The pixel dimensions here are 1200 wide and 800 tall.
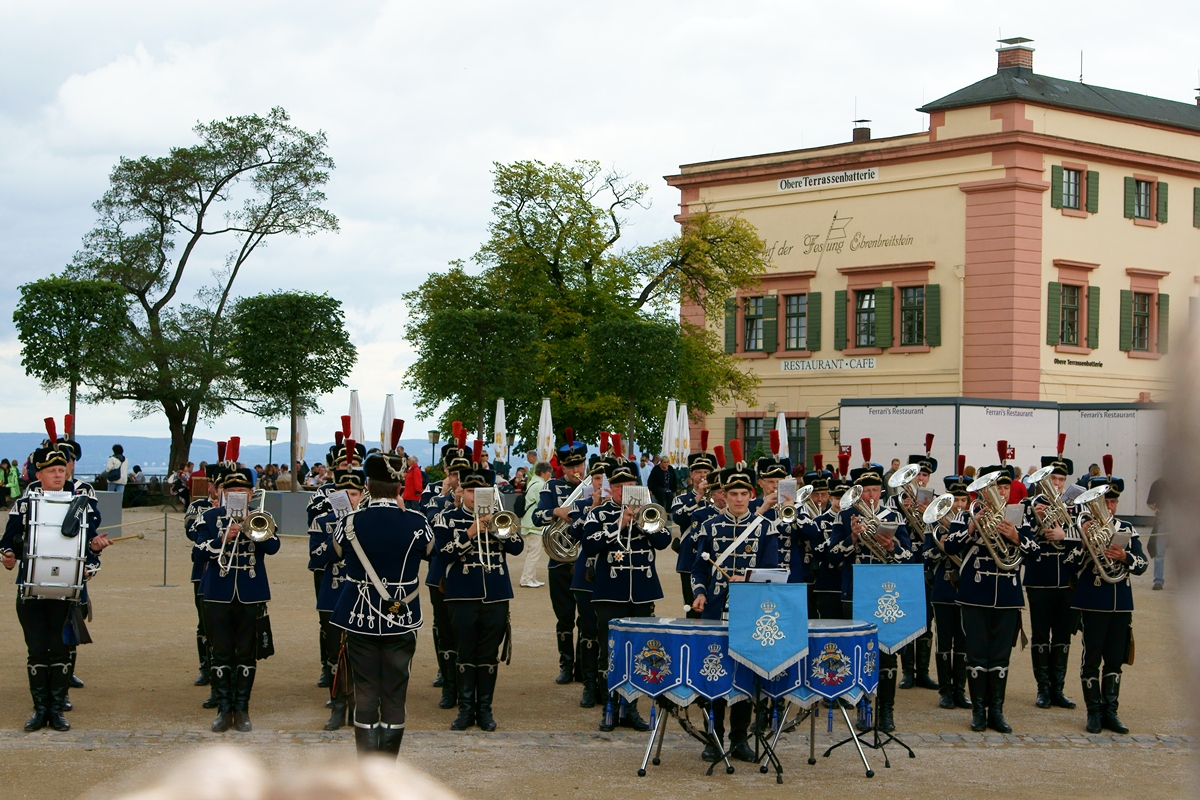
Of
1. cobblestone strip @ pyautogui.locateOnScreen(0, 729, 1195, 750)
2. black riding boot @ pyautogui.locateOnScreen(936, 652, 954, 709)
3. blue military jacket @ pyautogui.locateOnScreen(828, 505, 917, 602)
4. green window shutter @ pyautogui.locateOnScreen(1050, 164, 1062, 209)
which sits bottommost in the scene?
cobblestone strip @ pyautogui.locateOnScreen(0, 729, 1195, 750)

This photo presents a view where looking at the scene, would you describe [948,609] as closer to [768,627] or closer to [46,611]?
[768,627]

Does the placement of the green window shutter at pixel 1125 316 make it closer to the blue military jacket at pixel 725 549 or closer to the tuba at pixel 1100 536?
the tuba at pixel 1100 536

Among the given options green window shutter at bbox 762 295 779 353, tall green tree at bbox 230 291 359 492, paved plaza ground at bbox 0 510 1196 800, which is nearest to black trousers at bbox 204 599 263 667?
paved plaza ground at bbox 0 510 1196 800

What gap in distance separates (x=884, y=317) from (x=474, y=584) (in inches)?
1223

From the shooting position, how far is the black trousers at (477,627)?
10.3 metres

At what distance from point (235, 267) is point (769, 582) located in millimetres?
34882

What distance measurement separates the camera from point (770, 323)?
42.4 meters

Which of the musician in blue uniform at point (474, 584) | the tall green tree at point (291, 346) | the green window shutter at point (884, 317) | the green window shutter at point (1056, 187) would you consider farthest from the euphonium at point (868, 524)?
the green window shutter at point (1056, 187)

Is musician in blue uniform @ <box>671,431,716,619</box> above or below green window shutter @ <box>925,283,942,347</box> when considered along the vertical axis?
below

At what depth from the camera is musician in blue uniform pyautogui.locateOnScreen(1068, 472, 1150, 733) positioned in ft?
34.1

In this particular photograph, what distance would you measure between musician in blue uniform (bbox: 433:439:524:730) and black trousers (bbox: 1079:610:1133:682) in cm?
441

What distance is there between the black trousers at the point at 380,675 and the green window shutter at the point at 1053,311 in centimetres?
3301

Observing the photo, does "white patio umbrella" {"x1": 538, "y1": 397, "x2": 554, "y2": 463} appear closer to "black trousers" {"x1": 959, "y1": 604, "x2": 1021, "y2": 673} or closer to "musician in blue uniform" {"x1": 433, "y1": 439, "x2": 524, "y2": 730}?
"musician in blue uniform" {"x1": 433, "y1": 439, "x2": 524, "y2": 730}

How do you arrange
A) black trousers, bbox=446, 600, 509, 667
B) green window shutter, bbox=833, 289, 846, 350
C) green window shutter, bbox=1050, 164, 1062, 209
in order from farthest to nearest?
green window shutter, bbox=833, 289, 846, 350
green window shutter, bbox=1050, 164, 1062, 209
black trousers, bbox=446, 600, 509, 667
